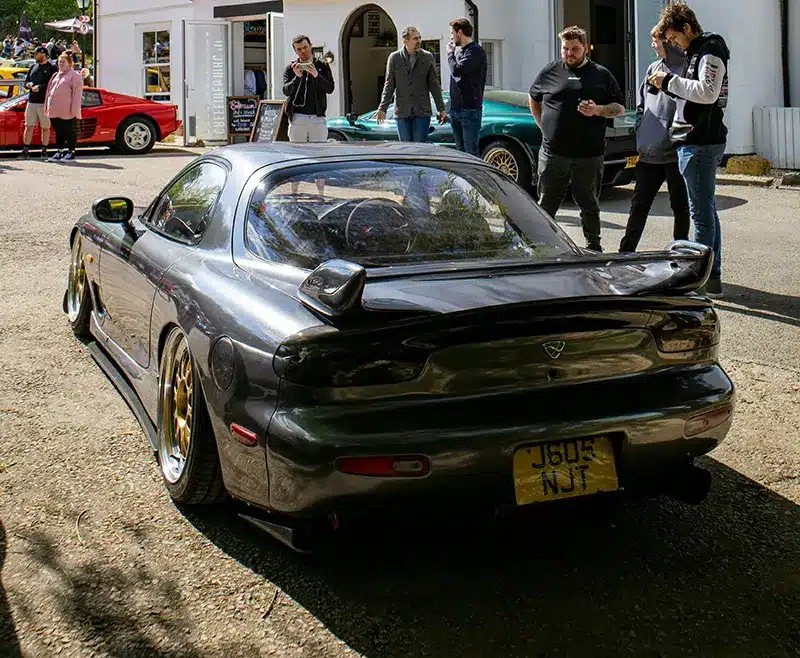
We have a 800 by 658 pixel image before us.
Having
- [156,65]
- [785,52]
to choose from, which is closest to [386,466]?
[785,52]

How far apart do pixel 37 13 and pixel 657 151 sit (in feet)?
148

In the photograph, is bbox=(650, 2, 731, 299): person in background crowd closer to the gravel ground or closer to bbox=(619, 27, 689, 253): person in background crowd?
bbox=(619, 27, 689, 253): person in background crowd

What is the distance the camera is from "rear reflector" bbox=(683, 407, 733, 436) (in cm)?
342

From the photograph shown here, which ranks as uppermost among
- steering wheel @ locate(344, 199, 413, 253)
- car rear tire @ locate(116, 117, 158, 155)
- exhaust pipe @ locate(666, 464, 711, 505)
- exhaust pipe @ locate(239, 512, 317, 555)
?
car rear tire @ locate(116, 117, 158, 155)

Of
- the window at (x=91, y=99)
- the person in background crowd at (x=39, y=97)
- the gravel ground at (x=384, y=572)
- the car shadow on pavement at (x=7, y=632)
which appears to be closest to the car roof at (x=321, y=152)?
the gravel ground at (x=384, y=572)

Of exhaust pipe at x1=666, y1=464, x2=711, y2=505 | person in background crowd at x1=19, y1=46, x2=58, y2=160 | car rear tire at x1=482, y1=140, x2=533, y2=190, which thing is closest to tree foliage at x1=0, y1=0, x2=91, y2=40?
person in background crowd at x1=19, y1=46, x2=58, y2=160

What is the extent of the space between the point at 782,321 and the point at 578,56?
260cm

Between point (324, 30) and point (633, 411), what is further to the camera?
point (324, 30)

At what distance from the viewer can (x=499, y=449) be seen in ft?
10.2

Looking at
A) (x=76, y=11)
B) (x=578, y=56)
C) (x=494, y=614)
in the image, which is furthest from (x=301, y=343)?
(x=76, y=11)

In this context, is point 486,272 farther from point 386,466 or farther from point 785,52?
point 785,52

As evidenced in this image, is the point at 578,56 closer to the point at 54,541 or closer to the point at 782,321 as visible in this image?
the point at 782,321

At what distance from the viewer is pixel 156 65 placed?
2486 cm

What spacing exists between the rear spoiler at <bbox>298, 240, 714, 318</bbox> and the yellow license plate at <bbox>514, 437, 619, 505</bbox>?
0.53 meters
